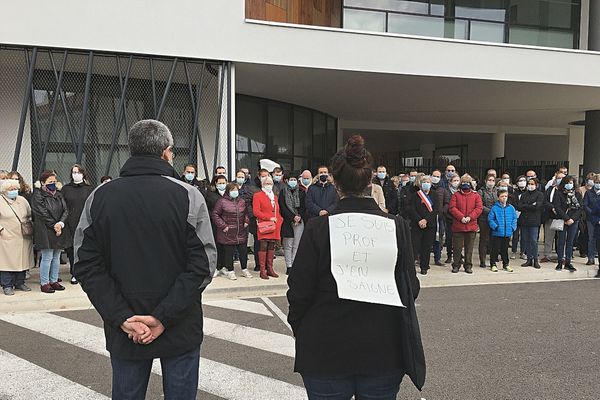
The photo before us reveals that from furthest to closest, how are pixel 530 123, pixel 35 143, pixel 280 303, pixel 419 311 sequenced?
1. pixel 530 123
2. pixel 35 143
3. pixel 280 303
4. pixel 419 311

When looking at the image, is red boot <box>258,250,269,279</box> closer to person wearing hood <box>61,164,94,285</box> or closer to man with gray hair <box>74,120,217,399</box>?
person wearing hood <box>61,164,94,285</box>

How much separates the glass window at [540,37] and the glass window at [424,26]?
1836 millimetres

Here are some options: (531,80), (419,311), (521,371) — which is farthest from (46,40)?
(531,80)

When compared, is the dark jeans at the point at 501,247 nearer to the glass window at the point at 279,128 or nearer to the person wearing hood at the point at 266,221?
the person wearing hood at the point at 266,221

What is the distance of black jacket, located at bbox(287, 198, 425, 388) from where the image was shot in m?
2.38

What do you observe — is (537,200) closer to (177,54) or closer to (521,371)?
(521,371)

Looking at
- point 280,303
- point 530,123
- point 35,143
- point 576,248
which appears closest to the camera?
point 280,303

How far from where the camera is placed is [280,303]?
787 centimetres

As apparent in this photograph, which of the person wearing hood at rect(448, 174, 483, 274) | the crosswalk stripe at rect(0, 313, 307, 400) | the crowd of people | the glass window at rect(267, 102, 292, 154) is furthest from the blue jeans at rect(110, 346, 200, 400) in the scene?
the glass window at rect(267, 102, 292, 154)

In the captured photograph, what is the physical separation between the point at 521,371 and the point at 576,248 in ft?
31.4

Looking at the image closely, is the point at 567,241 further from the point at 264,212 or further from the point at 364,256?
the point at 364,256

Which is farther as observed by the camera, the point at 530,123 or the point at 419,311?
the point at 530,123

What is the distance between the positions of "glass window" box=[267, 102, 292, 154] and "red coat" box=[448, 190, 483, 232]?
787cm

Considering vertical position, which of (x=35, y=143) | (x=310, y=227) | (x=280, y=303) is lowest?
(x=280, y=303)
